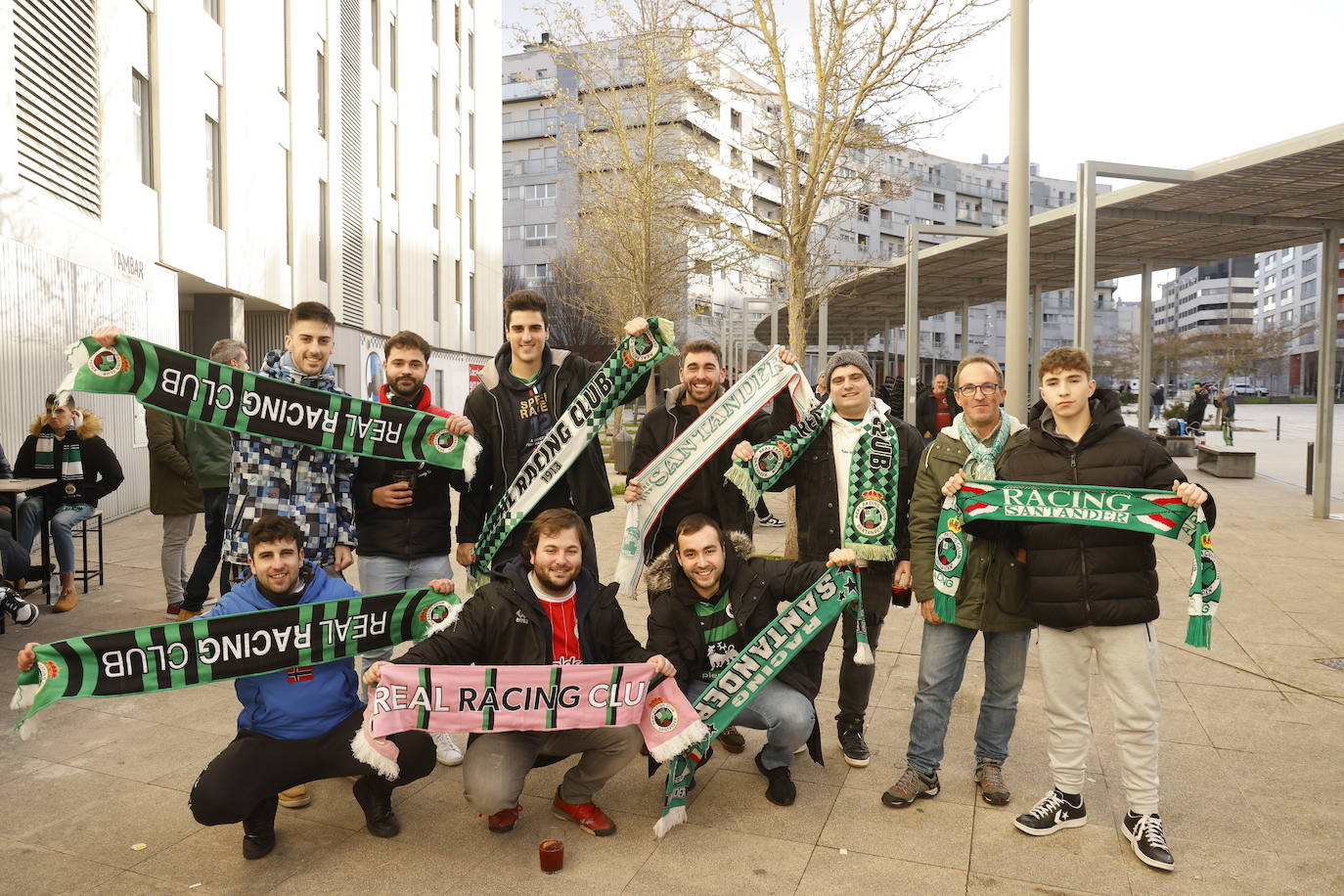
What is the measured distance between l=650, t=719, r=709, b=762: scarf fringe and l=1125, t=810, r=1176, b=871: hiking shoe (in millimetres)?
1813

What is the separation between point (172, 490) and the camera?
7.86 meters

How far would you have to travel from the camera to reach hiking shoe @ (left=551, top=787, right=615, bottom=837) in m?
4.17

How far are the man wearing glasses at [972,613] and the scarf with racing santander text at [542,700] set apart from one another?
44.0 inches

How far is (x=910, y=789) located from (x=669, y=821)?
3.76 ft

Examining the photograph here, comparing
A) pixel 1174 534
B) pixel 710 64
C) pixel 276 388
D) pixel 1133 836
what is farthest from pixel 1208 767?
pixel 710 64

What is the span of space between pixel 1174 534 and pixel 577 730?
2697 mm

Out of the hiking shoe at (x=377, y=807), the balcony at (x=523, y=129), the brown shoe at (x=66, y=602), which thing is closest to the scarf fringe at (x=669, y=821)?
→ the hiking shoe at (x=377, y=807)

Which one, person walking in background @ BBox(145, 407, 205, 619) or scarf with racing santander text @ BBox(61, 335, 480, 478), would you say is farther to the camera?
person walking in background @ BBox(145, 407, 205, 619)

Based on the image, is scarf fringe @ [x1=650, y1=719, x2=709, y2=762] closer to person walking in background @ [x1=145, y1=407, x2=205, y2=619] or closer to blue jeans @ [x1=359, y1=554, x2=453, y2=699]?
blue jeans @ [x1=359, y1=554, x2=453, y2=699]

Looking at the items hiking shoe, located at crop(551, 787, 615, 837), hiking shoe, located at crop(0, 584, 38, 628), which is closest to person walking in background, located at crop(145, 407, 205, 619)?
hiking shoe, located at crop(0, 584, 38, 628)

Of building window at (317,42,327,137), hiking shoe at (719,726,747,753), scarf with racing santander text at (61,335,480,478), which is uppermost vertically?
building window at (317,42,327,137)

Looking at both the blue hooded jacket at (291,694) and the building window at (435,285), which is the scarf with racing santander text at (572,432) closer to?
the blue hooded jacket at (291,694)

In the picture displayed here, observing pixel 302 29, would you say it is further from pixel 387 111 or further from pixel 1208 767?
pixel 1208 767

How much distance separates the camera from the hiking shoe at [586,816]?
4.17 metres
